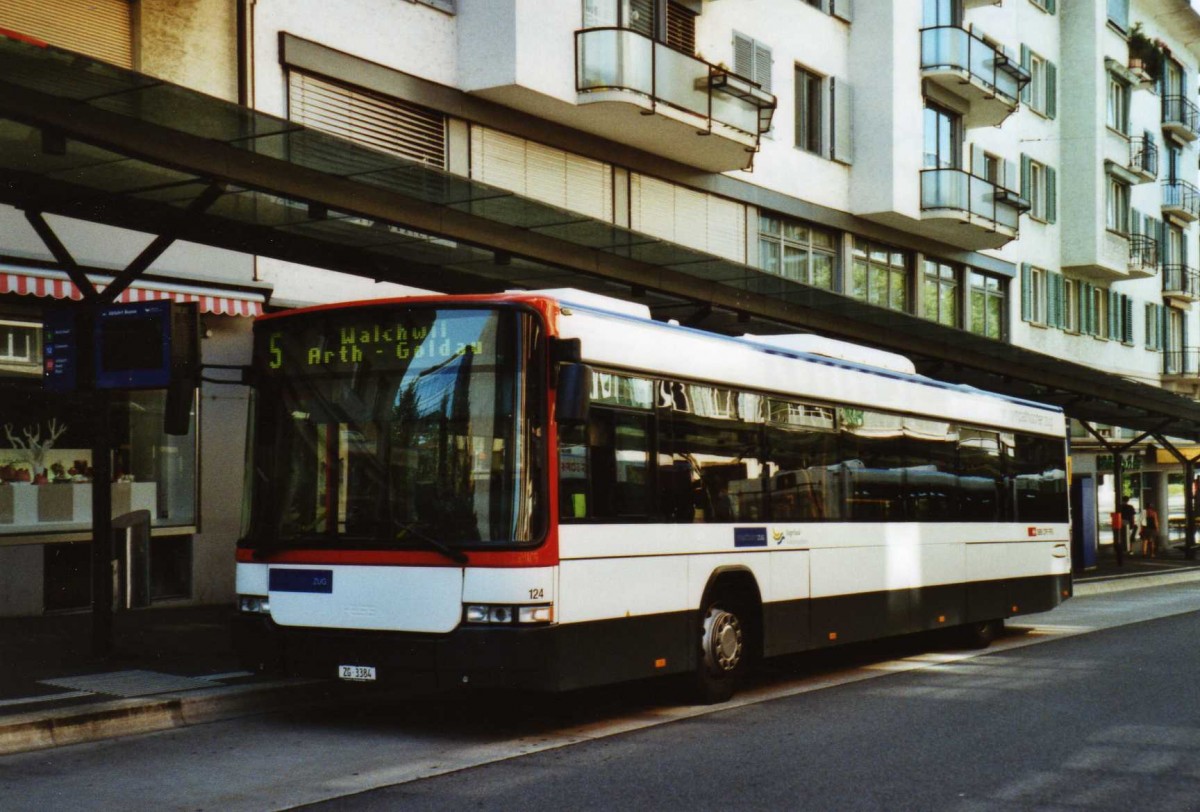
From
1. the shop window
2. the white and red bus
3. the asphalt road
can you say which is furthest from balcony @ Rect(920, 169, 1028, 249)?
the white and red bus

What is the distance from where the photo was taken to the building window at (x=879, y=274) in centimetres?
3120

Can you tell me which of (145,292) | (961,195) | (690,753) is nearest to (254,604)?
(690,753)

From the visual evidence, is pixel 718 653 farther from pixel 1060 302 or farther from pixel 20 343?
pixel 1060 302

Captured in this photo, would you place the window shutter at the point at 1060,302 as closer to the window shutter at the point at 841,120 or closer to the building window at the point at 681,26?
the window shutter at the point at 841,120

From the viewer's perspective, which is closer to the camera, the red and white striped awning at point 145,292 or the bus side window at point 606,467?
the bus side window at point 606,467

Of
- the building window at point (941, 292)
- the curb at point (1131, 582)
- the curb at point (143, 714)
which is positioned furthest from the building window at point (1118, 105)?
the curb at point (143, 714)

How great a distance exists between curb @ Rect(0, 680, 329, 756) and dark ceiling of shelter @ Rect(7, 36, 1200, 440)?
3733 mm

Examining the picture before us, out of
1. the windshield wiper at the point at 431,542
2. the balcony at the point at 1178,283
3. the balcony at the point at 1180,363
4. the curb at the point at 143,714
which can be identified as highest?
the balcony at the point at 1178,283

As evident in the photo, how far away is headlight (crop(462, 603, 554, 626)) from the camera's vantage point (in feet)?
29.1

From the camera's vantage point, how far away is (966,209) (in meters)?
32.4

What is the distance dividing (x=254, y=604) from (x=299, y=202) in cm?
365

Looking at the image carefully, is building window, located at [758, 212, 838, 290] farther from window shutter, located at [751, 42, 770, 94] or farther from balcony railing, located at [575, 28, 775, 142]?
balcony railing, located at [575, 28, 775, 142]

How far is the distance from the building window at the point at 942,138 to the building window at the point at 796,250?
4.05 meters

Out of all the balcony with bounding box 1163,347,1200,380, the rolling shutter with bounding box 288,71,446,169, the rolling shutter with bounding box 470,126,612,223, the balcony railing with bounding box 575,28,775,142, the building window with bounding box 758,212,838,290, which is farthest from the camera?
the balcony with bounding box 1163,347,1200,380
